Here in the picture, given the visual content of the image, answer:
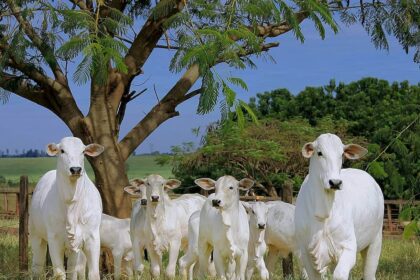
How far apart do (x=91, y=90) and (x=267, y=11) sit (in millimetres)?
3893

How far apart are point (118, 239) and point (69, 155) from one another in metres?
3.63


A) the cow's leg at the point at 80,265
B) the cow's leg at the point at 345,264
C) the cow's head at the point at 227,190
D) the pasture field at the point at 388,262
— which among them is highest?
the cow's head at the point at 227,190

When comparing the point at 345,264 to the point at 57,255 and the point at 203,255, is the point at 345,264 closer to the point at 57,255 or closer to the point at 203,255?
the point at 57,255

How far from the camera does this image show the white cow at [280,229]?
11.4m

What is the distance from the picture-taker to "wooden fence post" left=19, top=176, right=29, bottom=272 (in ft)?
40.8

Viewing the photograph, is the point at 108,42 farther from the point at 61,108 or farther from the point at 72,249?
the point at 61,108

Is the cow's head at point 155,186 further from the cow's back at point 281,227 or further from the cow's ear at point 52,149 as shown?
the cow's ear at point 52,149

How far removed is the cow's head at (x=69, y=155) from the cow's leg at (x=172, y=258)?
101 inches

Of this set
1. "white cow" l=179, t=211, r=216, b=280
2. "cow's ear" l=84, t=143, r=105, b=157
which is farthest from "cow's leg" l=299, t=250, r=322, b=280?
"white cow" l=179, t=211, r=216, b=280

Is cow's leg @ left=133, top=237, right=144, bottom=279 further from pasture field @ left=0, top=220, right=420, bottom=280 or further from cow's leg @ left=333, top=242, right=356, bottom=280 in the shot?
cow's leg @ left=333, top=242, right=356, bottom=280

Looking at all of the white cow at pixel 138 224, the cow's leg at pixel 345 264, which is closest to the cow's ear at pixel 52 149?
the white cow at pixel 138 224

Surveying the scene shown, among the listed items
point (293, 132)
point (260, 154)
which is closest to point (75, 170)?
point (260, 154)

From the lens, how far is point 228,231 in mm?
10070

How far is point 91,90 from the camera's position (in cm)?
1240
